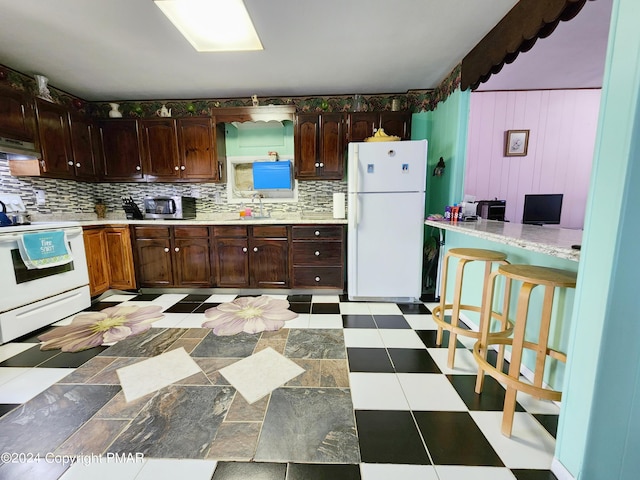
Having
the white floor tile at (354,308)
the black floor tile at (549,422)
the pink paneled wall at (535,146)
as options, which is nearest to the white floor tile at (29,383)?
the white floor tile at (354,308)

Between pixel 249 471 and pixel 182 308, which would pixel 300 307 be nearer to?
pixel 182 308

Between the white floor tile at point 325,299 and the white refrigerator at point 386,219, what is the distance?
0.67 ft

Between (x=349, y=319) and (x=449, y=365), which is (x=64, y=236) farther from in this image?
(x=449, y=365)

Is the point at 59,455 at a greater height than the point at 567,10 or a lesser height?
lesser

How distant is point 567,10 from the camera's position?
1.41 meters

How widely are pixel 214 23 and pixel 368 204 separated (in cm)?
190

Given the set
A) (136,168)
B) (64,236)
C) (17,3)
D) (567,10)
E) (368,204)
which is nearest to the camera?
(567,10)

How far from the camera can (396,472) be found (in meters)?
1.03

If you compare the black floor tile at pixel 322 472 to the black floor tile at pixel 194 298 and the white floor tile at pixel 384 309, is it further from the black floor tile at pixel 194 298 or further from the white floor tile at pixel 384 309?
the black floor tile at pixel 194 298

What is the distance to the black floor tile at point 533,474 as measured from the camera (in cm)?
101

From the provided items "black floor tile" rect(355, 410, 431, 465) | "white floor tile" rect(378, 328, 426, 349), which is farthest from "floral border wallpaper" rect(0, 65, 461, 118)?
"black floor tile" rect(355, 410, 431, 465)

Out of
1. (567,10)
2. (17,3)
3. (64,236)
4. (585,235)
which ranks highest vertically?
(17,3)

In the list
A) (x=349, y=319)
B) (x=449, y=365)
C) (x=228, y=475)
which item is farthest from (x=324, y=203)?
(x=228, y=475)

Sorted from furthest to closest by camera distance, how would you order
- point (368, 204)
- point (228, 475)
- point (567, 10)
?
1. point (368, 204)
2. point (567, 10)
3. point (228, 475)
